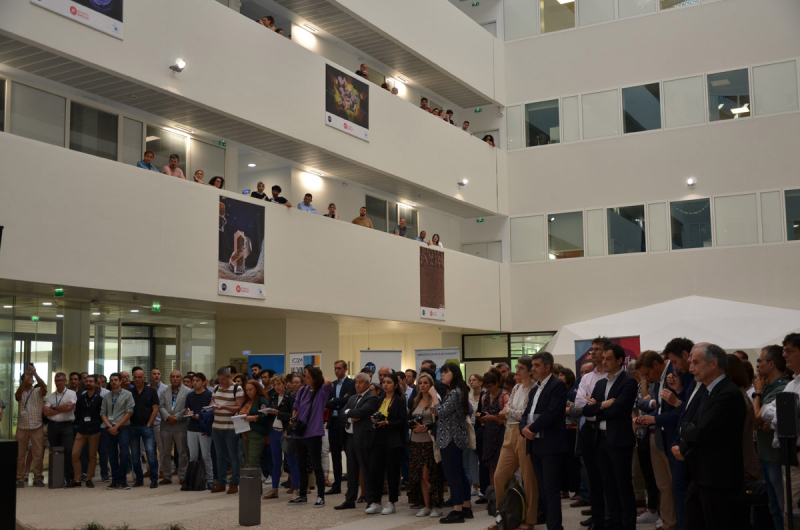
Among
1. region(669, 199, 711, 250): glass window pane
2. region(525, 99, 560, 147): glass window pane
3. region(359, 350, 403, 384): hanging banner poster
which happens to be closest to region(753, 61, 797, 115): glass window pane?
region(669, 199, 711, 250): glass window pane

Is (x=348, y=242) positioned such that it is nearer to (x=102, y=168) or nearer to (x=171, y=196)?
(x=171, y=196)

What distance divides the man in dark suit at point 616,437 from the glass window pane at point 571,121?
59.2ft

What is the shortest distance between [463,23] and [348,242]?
936cm

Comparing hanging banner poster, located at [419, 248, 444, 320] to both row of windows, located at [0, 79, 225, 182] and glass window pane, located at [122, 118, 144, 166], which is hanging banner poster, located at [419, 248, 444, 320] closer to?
row of windows, located at [0, 79, 225, 182]

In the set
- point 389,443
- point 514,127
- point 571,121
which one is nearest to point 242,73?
point 389,443

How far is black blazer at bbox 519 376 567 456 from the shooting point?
800cm

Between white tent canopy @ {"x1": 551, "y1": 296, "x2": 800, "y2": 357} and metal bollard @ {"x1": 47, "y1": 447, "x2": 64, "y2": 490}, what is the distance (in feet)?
42.8

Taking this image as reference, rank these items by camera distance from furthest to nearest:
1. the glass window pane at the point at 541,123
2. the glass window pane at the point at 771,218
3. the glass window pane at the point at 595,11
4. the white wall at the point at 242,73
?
the glass window pane at the point at 541,123 → the glass window pane at the point at 595,11 → the glass window pane at the point at 771,218 → the white wall at the point at 242,73

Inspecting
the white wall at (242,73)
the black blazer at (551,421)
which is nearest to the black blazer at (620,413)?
the black blazer at (551,421)

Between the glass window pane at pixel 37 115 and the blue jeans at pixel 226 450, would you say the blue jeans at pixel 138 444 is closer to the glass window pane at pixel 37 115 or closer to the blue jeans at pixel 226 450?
the blue jeans at pixel 226 450

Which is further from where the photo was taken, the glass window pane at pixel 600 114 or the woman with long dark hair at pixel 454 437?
the glass window pane at pixel 600 114

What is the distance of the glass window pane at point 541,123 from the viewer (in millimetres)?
25406

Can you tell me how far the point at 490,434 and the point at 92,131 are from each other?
970 centimetres

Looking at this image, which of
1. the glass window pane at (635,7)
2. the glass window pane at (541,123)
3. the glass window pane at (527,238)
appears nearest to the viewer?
the glass window pane at (635,7)
